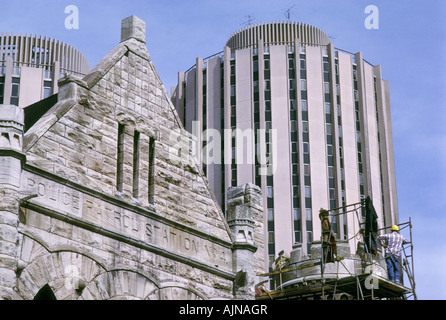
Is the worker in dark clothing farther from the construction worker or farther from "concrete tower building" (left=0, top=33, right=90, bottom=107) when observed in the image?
"concrete tower building" (left=0, top=33, right=90, bottom=107)

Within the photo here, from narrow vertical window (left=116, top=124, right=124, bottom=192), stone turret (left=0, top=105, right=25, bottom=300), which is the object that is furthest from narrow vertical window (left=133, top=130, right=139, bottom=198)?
stone turret (left=0, top=105, right=25, bottom=300)

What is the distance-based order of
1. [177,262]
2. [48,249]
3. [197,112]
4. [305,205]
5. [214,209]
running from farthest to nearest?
1. [197,112]
2. [305,205]
3. [214,209]
4. [177,262]
5. [48,249]

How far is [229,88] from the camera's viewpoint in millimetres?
96000

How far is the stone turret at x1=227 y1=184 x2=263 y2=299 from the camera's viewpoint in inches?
936

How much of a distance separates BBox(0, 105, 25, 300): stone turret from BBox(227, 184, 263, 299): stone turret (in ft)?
23.7

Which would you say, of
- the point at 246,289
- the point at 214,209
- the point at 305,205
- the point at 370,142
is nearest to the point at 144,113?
the point at 214,209

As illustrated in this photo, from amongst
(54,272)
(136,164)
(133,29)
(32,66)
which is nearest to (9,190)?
(54,272)

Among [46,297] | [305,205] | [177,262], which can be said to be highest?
[305,205]

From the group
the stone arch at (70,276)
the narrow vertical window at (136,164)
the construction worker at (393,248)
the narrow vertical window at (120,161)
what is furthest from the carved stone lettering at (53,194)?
the construction worker at (393,248)

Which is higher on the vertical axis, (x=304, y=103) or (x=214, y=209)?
(x=304, y=103)

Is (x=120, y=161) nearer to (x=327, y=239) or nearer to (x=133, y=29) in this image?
(x=133, y=29)

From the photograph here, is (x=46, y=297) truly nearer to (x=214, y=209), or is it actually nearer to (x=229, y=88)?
(x=214, y=209)

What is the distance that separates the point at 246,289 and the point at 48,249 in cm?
644

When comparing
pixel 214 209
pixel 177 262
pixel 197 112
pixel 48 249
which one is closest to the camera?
pixel 48 249
